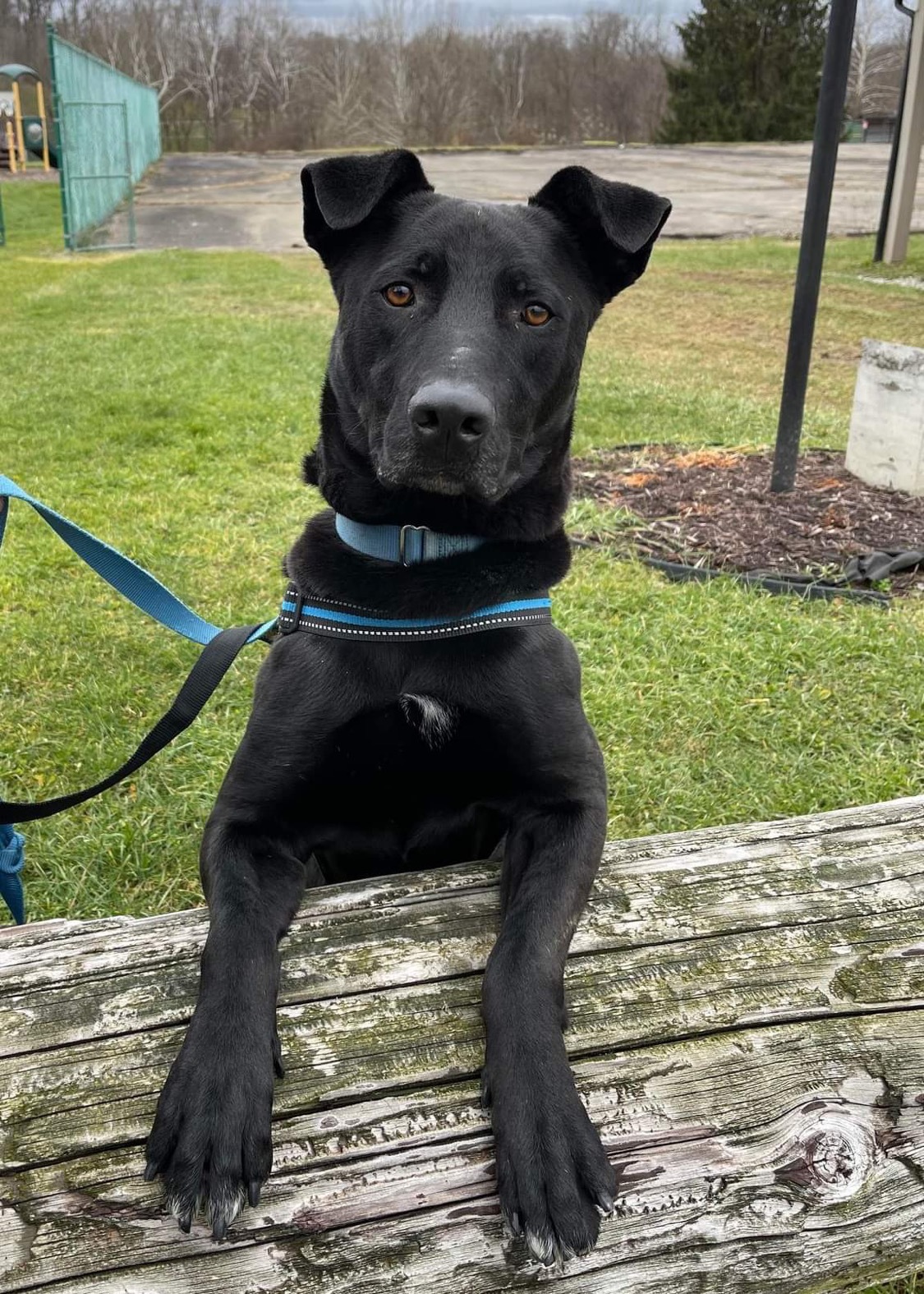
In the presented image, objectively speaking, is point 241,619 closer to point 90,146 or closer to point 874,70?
point 90,146

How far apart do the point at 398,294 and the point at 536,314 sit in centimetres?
31

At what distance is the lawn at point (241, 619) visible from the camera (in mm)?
3471

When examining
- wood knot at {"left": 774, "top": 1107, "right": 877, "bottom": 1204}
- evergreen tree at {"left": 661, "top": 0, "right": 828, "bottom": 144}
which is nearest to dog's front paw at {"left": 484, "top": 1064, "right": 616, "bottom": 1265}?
wood knot at {"left": 774, "top": 1107, "right": 877, "bottom": 1204}

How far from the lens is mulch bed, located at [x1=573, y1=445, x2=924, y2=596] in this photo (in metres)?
5.37

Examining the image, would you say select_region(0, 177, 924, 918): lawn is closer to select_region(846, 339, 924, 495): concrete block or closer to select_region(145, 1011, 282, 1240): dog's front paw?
select_region(846, 339, 924, 495): concrete block

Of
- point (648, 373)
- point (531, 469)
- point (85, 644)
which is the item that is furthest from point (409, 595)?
point (648, 373)

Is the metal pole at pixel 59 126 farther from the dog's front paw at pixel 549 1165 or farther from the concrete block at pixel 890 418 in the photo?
the dog's front paw at pixel 549 1165

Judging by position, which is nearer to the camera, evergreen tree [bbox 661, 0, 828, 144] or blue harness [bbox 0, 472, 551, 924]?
blue harness [bbox 0, 472, 551, 924]

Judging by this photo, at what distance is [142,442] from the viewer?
23.6ft

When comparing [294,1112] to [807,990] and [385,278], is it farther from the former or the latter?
[385,278]

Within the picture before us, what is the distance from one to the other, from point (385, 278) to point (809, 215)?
12.7 feet

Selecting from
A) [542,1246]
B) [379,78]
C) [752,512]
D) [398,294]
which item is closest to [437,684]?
[398,294]

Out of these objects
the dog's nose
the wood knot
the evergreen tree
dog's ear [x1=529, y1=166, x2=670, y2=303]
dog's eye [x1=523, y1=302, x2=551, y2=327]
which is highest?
the evergreen tree

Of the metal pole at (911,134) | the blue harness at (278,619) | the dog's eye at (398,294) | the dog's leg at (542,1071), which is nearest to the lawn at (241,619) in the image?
the blue harness at (278,619)
